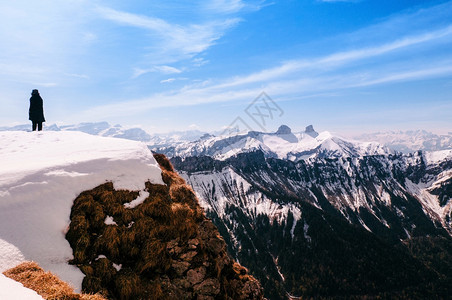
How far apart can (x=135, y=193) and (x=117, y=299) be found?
22.9ft

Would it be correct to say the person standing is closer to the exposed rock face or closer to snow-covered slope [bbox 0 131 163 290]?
snow-covered slope [bbox 0 131 163 290]

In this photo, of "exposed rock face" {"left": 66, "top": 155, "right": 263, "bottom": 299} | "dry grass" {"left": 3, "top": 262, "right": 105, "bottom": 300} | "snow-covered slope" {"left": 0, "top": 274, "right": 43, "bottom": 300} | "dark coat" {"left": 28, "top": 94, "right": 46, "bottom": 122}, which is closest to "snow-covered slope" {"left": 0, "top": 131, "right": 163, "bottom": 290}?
"exposed rock face" {"left": 66, "top": 155, "right": 263, "bottom": 299}

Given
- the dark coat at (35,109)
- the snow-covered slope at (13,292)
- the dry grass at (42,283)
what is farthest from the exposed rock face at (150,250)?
the dark coat at (35,109)

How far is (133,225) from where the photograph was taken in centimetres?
1395

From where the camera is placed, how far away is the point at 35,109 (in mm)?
29344

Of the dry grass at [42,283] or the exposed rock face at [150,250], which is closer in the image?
the dry grass at [42,283]

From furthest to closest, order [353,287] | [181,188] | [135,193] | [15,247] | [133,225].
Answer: [353,287] < [181,188] < [135,193] < [133,225] < [15,247]

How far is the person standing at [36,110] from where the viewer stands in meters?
29.0

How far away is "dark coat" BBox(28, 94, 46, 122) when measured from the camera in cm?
2902

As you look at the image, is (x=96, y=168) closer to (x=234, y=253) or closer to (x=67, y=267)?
(x=67, y=267)

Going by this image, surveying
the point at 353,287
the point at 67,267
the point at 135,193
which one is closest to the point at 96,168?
the point at 135,193

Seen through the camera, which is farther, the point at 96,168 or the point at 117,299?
the point at 96,168

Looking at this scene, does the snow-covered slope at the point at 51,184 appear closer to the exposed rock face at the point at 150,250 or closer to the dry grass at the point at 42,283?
the exposed rock face at the point at 150,250

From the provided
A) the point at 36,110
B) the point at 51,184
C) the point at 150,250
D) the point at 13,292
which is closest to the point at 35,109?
the point at 36,110
